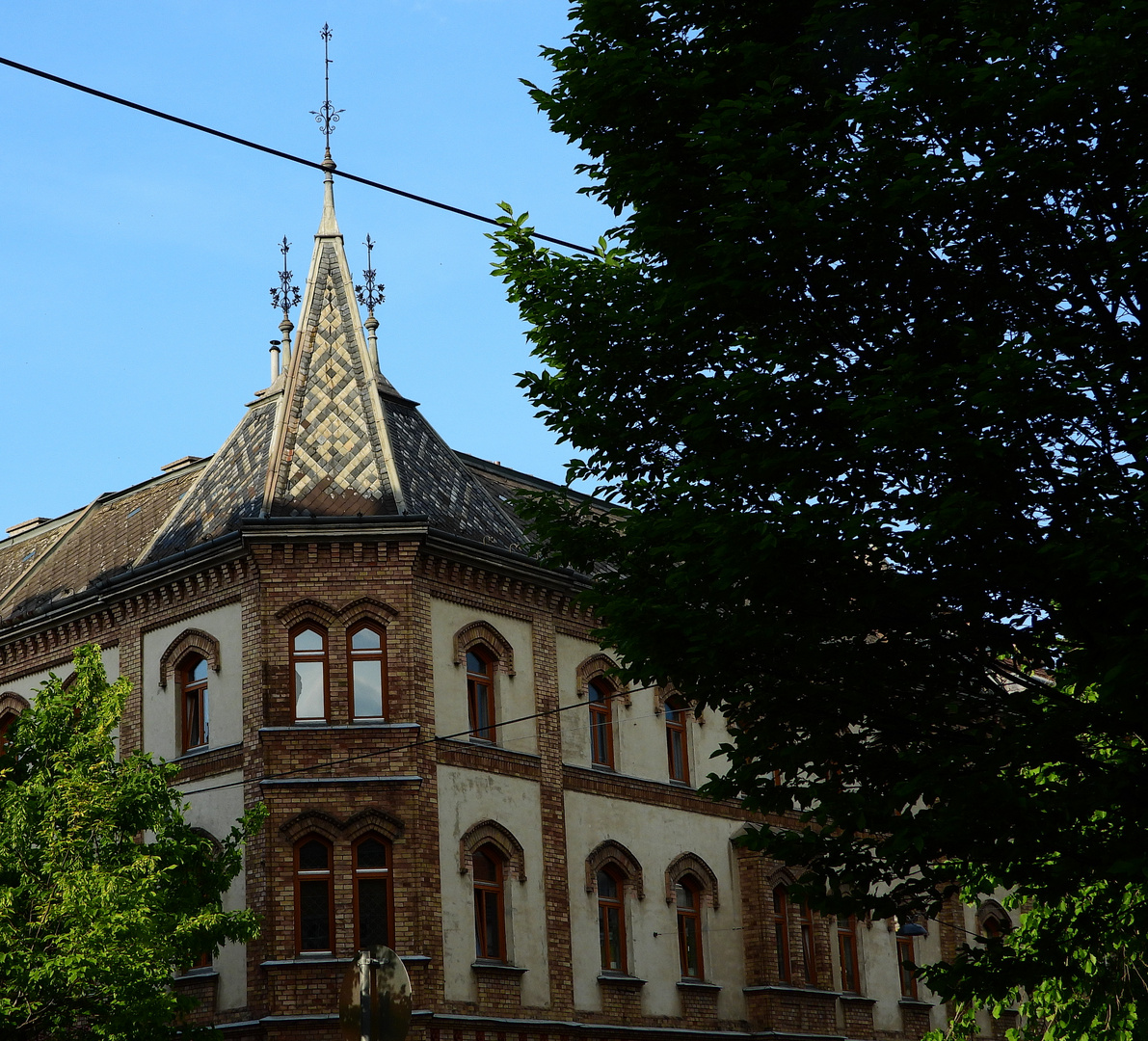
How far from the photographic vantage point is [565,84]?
43.2 feet

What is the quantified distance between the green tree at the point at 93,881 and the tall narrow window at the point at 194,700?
4.24 metres

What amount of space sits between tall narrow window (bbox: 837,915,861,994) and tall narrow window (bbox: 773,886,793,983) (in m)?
1.77

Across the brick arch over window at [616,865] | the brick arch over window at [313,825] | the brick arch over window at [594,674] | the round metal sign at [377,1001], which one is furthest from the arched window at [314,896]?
the round metal sign at [377,1001]

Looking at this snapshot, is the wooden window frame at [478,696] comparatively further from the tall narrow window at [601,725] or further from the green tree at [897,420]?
the green tree at [897,420]

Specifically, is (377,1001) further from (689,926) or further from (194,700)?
(689,926)

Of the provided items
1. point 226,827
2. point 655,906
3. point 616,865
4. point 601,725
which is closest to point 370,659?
point 226,827

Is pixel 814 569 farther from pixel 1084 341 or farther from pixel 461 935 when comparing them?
pixel 461 935

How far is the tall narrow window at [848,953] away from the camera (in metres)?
30.9

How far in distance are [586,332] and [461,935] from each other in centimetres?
1370

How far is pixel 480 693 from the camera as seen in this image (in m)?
26.2

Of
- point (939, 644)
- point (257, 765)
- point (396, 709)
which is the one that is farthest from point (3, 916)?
point (939, 644)

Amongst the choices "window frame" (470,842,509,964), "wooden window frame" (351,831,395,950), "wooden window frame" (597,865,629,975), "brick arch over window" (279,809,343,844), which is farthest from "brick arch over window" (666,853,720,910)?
"brick arch over window" (279,809,343,844)

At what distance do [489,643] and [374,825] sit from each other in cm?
386

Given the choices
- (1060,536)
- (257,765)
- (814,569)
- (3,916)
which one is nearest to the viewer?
(1060,536)
